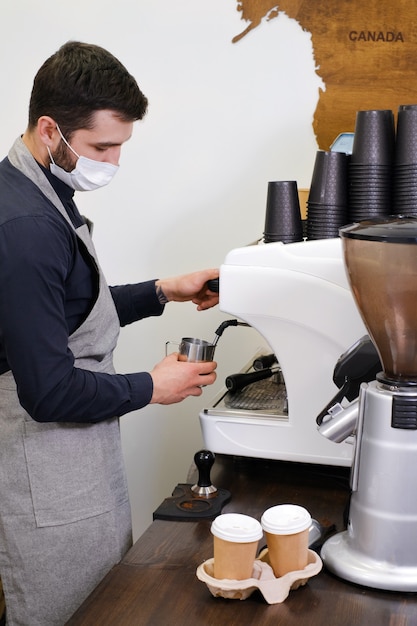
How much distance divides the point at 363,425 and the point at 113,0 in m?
1.72

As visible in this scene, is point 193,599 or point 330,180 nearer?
point 193,599

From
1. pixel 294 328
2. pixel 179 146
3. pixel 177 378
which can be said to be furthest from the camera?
pixel 179 146

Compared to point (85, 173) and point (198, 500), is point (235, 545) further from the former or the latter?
point (85, 173)

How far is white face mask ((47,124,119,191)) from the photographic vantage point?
1.51 m

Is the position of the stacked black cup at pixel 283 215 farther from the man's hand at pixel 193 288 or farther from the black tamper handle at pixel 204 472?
the black tamper handle at pixel 204 472

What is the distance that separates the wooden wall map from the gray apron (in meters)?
1.01

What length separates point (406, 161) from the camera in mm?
1529

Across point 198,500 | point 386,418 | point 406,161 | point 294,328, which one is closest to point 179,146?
point 406,161

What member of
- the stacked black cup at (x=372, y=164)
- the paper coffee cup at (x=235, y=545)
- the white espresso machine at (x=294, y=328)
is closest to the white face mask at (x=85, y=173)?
the white espresso machine at (x=294, y=328)

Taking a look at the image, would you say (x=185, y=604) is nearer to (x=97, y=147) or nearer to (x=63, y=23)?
(x=97, y=147)

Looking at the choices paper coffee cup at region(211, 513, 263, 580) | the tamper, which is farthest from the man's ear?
paper coffee cup at region(211, 513, 263, 580)

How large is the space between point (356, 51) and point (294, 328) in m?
1.09

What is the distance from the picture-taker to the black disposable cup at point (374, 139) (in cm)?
155

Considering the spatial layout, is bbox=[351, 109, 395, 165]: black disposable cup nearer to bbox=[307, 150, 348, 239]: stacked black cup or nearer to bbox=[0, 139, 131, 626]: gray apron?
bbox=[307, 150, 348, 239]: stacked black cup
